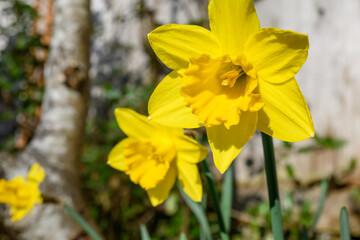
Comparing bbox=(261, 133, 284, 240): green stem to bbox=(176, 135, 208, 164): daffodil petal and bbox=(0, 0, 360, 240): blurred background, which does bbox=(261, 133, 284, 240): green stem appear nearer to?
bbox=(176, 135, 208, 164): daffodil petal

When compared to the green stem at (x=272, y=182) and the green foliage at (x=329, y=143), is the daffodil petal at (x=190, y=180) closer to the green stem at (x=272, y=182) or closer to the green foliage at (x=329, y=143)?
the green stem at (x=272, y=182)

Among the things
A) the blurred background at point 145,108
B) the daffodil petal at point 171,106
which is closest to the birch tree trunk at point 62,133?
the blurred background at point 145,108

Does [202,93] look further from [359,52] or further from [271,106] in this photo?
Answer: [359,52]

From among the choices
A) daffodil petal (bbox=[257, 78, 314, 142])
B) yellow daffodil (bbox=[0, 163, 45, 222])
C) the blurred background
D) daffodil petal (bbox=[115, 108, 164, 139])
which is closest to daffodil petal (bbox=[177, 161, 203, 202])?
daffodil petal (bbox=[115, 108, 164, 139])

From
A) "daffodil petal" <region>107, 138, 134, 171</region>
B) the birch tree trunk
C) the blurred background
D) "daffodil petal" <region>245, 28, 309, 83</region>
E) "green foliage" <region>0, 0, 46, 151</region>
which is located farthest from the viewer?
"green foliage" <region>0, 0, 46, 151</region>

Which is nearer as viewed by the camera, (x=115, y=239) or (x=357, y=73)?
(x=357, y=73)

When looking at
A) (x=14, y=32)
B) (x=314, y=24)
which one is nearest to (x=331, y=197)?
(x=314, y=24)

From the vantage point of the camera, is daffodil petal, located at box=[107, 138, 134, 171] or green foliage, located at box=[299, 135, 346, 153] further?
green foliage, located at box=[299, 135, 346, 153]
